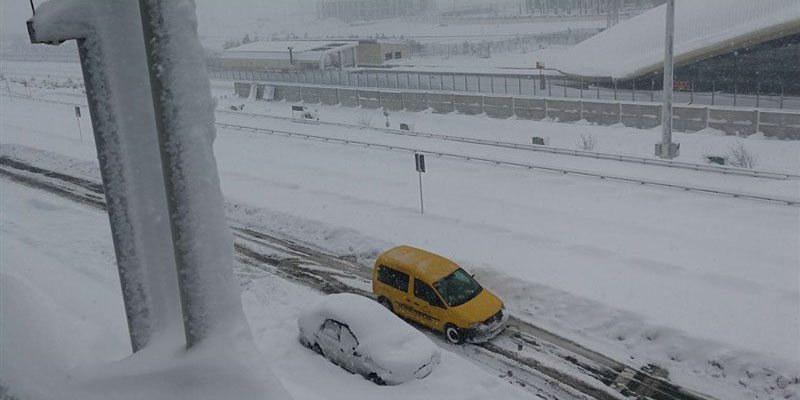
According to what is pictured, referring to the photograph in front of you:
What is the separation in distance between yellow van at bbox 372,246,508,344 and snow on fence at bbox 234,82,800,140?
2305cm

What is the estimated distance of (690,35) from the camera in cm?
4506

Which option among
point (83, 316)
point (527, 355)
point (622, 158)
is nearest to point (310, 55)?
point (622, 158)

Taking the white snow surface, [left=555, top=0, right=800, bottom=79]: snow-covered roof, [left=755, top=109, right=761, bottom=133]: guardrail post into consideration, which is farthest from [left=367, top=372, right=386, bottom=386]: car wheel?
[left=555, top=0, right=800, bottom=79]: snow-covered roof

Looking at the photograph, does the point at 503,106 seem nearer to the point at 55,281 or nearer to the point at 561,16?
the point at 55,281

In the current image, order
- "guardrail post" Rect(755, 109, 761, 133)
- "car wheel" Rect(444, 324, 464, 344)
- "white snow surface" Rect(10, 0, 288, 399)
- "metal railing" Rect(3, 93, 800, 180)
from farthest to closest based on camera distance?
1. "guardrail post" Rect(755, 109, 761, 133)
2. "metal railing" Rect(3, 93, 800, 180)
3. "car wheel" Rect(444, 324, 464, 344)
4. "white snow surface" Rect(10, 0, 288, 399)

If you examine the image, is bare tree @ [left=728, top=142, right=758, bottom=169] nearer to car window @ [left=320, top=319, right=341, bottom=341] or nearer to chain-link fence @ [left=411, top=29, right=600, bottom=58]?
car window @ [left=320, top=319, right=341, bottom=341]

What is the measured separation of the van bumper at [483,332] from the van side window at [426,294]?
2.75ft

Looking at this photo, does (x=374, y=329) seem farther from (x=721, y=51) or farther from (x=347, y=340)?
(x=721, y=51)

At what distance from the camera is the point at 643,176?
2486cm

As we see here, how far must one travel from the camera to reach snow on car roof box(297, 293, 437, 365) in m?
12.0

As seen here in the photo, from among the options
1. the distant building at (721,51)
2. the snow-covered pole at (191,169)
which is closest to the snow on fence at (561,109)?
the distant building at (721,51)

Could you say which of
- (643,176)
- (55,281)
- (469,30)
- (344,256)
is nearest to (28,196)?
(55,281)

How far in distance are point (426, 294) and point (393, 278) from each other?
3.45 ft

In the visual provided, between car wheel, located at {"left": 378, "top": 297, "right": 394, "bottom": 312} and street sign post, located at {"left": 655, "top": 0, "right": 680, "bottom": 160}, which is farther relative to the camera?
street sign post, located at {"left": 655, "top": 0, "right": 680, "bottom": 160}
